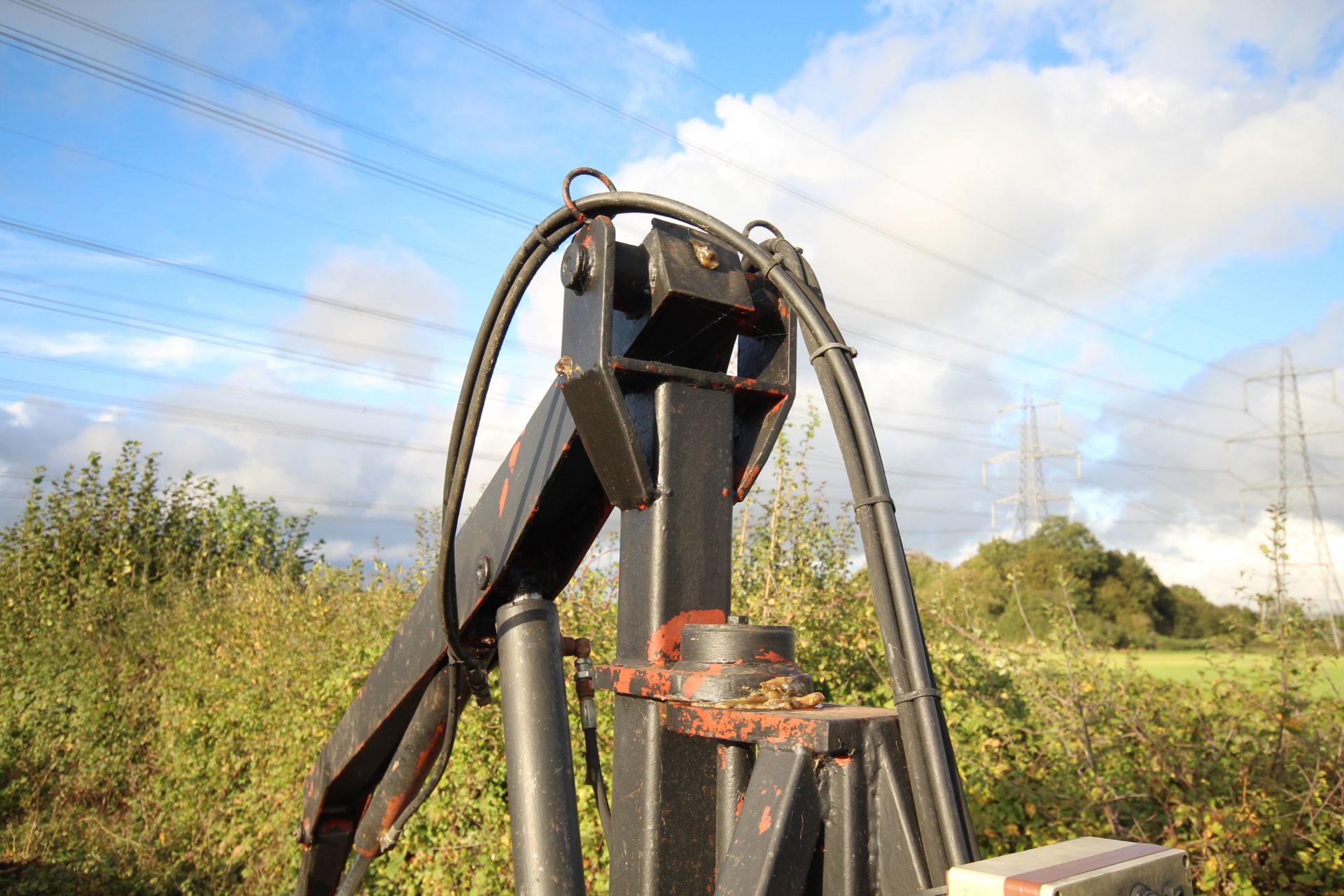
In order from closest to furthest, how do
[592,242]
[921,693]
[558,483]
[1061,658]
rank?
1. [921,693]
2. [592,242]
3. [558,483]
4. [1061,658]

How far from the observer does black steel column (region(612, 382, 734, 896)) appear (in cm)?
144

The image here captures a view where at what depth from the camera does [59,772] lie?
7.91 metres

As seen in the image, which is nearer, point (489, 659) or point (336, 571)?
point (489, 659)

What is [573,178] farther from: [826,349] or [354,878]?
[354,878]

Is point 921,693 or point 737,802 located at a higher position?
point 921,693

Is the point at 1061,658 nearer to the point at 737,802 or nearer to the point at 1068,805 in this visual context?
the point at 1068,805

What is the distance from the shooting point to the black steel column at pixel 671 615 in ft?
4.74

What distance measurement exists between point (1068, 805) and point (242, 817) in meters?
5.39

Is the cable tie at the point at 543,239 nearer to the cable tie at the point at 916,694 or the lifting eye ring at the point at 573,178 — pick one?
the lifting eye ring at the point at 573,178

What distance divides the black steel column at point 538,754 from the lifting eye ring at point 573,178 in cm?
74

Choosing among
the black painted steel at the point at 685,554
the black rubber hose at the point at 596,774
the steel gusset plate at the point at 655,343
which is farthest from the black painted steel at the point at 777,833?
the black rubber hose at the point at 596,774

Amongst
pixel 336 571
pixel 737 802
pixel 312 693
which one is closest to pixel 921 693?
pixel 737 802

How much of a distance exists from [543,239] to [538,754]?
0.93 meters

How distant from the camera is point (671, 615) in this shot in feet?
4.96
